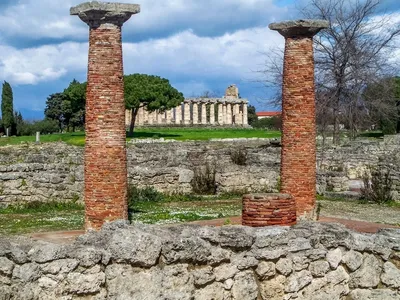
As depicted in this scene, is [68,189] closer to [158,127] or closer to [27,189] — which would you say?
[27,189]

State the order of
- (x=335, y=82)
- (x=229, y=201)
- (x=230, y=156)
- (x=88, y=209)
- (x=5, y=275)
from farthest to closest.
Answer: (x=335, y=82) < (x=230, y=156) < (x=229, y=201) < (x=88, y=209) < (x=5, y=275)

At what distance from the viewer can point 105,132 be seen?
12.2 metres

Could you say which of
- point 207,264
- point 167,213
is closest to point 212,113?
point 167,213

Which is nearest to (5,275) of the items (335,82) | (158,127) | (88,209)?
(88,209)

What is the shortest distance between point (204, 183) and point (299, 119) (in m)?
6.58

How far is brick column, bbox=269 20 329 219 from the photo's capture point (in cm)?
1368

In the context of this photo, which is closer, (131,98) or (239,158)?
(239,158)

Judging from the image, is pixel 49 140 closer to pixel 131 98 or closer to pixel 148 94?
pixel 131 98

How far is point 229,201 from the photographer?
1852 cm

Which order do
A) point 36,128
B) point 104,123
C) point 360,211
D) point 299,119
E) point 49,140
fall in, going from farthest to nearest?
point 36,128 → point 49,140 → point 360,211 → point 299,119 → point 104,123

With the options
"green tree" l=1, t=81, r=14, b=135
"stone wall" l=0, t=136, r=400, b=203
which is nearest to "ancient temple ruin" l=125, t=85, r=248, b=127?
"green tree" l=1, t=81, r=14, b=135

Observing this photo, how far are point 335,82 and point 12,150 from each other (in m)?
16.3

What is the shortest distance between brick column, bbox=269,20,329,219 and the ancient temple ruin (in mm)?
61961

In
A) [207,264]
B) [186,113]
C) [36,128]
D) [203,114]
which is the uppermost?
[186,113]
